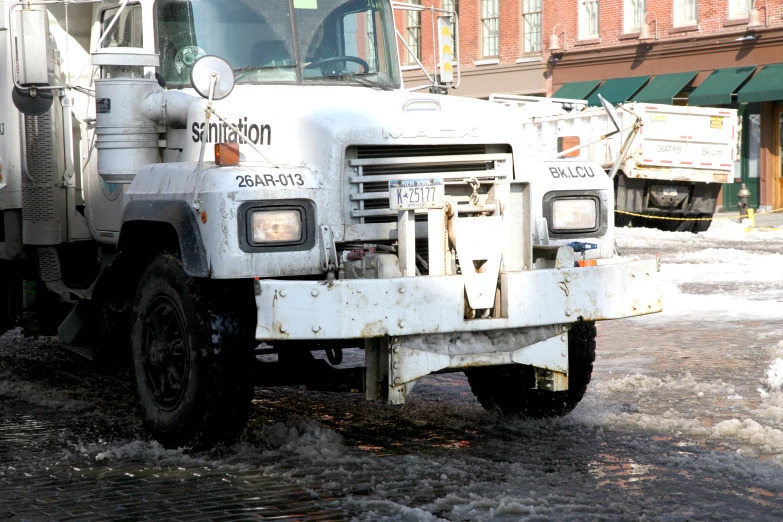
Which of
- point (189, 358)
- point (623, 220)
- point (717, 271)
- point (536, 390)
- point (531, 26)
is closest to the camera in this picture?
point (189, 358)

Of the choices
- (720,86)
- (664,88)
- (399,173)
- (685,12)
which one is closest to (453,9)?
(399,173)

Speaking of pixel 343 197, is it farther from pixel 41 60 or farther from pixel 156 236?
pixel 41 60

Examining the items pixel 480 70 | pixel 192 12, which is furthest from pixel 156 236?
pixel 480 70

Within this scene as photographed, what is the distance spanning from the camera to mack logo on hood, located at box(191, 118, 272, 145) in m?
6.36

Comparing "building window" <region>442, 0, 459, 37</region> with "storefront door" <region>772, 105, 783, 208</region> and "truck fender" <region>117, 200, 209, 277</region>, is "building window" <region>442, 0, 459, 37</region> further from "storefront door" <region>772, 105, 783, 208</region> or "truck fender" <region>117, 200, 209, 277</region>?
"storefront door" <region>772, 105, 783, 208</region>

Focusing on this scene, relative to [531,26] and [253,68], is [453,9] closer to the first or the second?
[253,68]

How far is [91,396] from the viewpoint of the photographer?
8250mm

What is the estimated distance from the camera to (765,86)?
30156 millimetres

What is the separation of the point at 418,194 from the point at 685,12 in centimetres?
2879

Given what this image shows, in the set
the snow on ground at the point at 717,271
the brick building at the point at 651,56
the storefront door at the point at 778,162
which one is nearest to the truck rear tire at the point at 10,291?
the snow on ground at the point at 717,271

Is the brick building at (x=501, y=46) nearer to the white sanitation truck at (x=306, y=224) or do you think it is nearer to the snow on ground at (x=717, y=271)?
the snow on ground at (x=717, y=271)

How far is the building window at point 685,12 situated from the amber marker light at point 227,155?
28.5 m

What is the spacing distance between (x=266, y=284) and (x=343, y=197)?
2.48 feet

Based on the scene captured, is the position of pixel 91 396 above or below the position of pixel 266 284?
below
